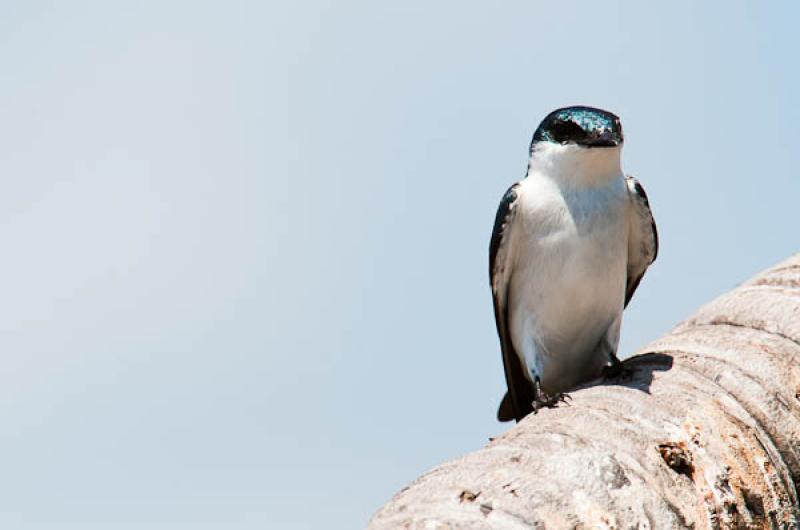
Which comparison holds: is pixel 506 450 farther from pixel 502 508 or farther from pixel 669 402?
pixel 669 402

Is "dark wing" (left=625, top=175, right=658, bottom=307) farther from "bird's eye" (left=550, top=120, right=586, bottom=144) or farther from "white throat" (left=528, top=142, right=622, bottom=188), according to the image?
"bird's eye" (left=550, top=120, right=586, bottom=144)

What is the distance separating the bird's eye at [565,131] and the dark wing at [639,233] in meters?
0.43

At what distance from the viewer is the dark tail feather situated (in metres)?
8.70

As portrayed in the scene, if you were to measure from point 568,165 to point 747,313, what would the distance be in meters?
1.97

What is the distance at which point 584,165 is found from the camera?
26.5ft

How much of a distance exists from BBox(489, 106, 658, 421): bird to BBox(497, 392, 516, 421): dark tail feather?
0.32 metres

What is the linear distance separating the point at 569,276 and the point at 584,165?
2.19 ft

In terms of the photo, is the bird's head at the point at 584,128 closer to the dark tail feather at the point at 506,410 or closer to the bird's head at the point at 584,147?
the bird's head at the point at 584,147

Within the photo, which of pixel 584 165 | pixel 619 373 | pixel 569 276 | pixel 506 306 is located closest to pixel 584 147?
pixel 584 165

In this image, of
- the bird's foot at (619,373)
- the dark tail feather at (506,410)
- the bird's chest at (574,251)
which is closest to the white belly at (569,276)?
the bird's chest at (574,251)

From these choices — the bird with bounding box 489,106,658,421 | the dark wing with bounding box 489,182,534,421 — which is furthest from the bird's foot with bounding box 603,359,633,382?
the dark wing with bounding box 489,182,534,421

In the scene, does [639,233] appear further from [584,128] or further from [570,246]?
[584,128]

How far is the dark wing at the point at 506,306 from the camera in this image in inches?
320

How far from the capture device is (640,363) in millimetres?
6211
